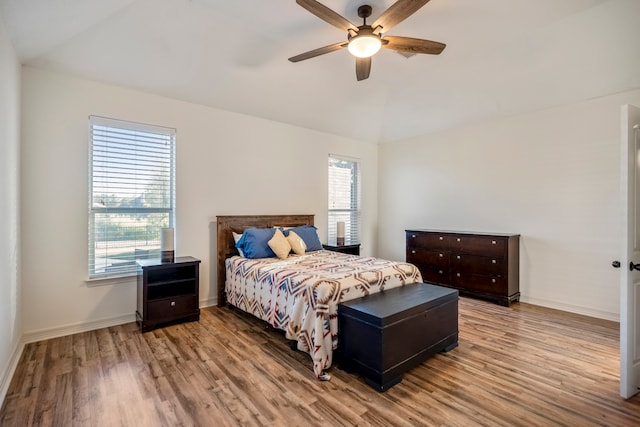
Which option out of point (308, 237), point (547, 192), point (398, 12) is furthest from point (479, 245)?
point (398, 12)

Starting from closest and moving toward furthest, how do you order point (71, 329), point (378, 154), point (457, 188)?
point (71, 329) → point (457, 188) → point (378, 154)

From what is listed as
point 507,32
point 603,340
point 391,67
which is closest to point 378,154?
point 391,67

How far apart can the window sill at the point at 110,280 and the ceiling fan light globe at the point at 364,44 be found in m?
3.33

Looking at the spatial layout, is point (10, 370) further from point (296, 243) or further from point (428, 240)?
point (428, 240)

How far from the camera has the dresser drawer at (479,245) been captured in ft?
13.7

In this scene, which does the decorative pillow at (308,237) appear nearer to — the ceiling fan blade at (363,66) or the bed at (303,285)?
the bed at (303,285)

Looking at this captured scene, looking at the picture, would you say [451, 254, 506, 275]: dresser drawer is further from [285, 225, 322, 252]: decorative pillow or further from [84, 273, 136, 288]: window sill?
[84, 273, 136, 288]: window sill

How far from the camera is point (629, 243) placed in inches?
86.0

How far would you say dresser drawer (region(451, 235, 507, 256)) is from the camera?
4.17 m

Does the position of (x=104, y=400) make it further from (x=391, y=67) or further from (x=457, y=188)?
(x=457, y=188)

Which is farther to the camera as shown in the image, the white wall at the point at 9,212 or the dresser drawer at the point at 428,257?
the dresser drawer at the point at 428,257

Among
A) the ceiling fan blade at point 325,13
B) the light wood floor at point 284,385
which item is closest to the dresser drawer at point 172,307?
the light wood floor at point 284,385

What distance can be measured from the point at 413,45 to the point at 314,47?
52.6 inches

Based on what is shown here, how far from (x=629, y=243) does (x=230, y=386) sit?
3.00 m
